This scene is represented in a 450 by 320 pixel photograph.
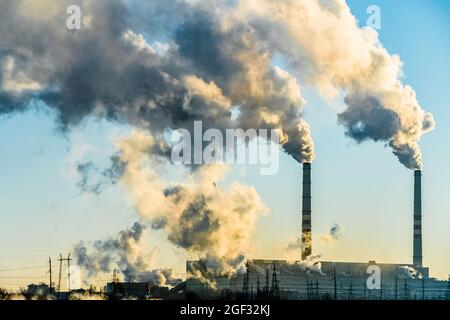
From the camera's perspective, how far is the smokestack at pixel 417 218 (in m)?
172

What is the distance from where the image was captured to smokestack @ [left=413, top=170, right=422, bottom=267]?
171750 mm

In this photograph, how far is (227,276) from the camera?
198m

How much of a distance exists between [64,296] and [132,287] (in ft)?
41.9

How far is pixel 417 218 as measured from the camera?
178 meters

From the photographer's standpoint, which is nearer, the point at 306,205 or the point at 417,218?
the point at 306,205

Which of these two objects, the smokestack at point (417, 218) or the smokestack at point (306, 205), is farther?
the smokestack at point (417, 218)

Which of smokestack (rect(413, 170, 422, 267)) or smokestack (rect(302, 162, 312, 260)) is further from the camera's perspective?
smokestack (rect(413, 170, 422, 267))

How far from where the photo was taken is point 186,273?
19762cm

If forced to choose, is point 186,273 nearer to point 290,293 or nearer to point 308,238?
point 290,293
